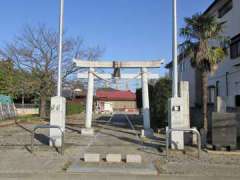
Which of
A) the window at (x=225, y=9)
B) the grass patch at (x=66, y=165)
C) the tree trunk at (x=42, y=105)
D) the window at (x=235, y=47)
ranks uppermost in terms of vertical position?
the window at (x=225, y=9)

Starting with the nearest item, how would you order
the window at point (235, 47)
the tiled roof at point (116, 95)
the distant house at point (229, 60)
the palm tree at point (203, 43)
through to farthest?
the palm tree at point (203, 43) → the window at point (235, 47) → the distant house at point (229, 60) → the tiled roof at point (116, 95)

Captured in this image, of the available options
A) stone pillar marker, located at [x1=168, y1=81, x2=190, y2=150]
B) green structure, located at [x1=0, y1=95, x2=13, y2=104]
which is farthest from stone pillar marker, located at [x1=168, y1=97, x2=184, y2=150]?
green structure, located at [x1=0, y1=95, x2=13, y2=104]

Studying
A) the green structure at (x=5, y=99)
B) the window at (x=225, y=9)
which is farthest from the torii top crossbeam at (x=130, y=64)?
the green structure at (x=5, y=99)

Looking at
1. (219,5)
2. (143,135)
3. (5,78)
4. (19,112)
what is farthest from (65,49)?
(143,135)

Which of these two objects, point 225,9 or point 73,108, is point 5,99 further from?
point 225,9

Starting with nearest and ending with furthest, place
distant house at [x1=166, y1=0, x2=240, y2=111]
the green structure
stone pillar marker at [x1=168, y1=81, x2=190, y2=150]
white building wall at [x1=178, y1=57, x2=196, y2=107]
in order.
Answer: stone pillar marker at [x1=168, y1=81, x2=190, y2=150] → distant house at [x1=166, y1=0, x2=240, y2=111] → the green structure → white building wall at [x1=178, y1=57, x2=196, y2=107]

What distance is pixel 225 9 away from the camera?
2867cm

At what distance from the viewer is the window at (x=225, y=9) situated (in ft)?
89.9

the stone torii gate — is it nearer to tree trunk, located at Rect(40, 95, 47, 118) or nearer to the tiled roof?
tree trunk, located at Rect(40, 95, 47, 118)

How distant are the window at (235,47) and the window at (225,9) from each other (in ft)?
10.2

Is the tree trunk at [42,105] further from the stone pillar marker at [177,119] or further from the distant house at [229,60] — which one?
the stone pillar marker at [177,119]

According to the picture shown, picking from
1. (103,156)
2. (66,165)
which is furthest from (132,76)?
(66,165)

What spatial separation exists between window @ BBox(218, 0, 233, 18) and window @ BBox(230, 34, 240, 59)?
312 centimetres

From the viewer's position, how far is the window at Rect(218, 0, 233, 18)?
2740cm
